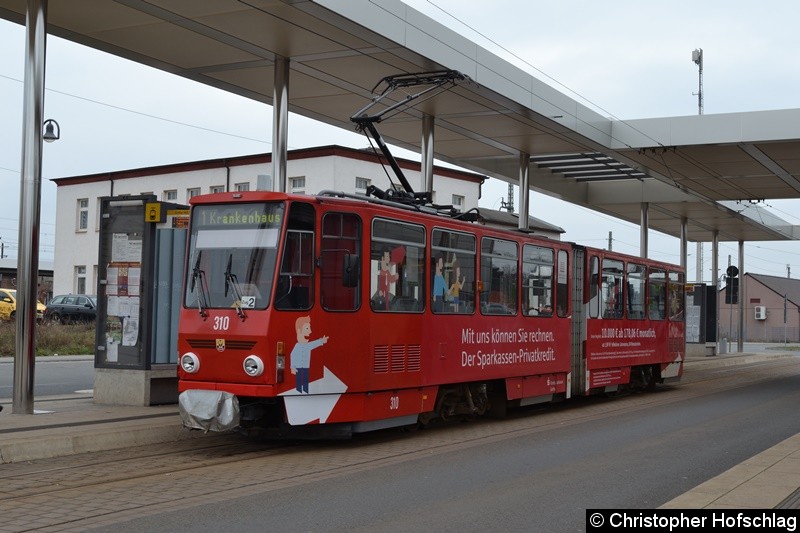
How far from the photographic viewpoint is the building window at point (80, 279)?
171 feet

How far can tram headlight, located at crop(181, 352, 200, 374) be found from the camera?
12230 millimetres

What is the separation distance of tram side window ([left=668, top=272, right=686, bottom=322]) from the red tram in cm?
837

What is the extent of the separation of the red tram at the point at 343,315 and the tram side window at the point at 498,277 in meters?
0.03

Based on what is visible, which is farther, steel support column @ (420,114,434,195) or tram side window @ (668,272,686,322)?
tram side window @ (668,272,686,322)

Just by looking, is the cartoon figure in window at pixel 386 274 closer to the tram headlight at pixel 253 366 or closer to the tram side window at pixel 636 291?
the tram headlight at pixel 253 366

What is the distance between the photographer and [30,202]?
13.4 metres

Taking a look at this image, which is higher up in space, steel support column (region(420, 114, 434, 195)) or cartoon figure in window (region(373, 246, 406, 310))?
steel support column (region(420, 114, 434, 195))

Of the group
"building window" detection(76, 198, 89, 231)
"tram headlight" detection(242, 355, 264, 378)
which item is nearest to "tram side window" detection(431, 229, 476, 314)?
"tram headlight" detection(242, 355, 264, 378)

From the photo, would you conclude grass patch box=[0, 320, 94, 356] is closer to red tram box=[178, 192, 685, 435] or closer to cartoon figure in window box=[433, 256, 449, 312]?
red tram box=[178, 192, 685, 435]

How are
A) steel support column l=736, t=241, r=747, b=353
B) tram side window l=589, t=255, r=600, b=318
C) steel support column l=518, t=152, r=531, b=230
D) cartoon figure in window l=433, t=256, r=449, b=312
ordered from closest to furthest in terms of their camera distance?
cartoon figure in window l=433, t=256, r=449, b=312 < tram side window l=589, t=255, r=600, b=318 < steel support column l=518, t=152, r=531, b=230 < steel support column l=736, t=241, r=747, b=353

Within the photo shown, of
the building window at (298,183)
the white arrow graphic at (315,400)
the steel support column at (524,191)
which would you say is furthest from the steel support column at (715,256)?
the white arrow graphic at (315,400)

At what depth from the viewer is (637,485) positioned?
385 inches

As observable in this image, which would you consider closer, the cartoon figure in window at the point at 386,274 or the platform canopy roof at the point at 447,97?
the cartoon figure in window at the point at 386,274

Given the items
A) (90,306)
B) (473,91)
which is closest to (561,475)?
(473,91)
